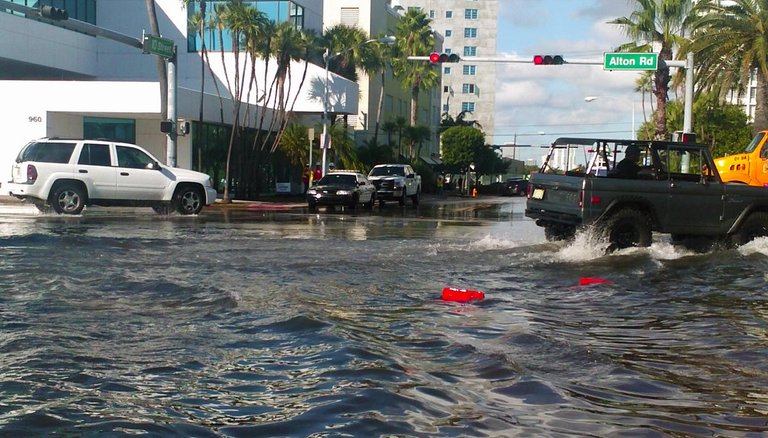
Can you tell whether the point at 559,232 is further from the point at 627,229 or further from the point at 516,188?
the point at 516,188

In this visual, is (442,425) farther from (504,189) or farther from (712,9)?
(504,189)

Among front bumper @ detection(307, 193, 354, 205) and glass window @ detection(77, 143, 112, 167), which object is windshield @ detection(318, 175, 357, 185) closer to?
front bumper @ detection(307, 193, 354, 205)

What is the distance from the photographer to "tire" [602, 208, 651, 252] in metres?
14.2

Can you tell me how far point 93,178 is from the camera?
2278 cm

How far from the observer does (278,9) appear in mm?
50031

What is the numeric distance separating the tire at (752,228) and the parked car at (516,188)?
181 feet

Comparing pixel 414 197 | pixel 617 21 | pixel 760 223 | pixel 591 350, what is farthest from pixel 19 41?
pixel 591 350

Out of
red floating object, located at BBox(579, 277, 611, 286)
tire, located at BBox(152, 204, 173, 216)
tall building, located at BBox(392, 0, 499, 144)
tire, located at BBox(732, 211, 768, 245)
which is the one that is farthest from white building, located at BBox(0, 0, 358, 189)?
tall building, located at BBox(392, 0, 499, 144)

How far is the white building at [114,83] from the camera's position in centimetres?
3459

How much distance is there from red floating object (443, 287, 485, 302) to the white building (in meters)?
17.3

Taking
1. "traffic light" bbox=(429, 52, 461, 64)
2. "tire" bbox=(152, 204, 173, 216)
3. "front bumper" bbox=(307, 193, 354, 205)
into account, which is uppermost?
"traffic light" bbox=(429, 52, 461, 64)

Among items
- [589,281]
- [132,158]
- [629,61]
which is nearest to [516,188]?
[629,61]

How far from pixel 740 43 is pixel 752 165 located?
12032 millimetres

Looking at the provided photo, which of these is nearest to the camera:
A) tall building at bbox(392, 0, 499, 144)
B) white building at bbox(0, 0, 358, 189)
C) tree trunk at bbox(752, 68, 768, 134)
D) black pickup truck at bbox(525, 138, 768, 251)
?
black pickup truck at bbox(525, 138, 768, 251)
